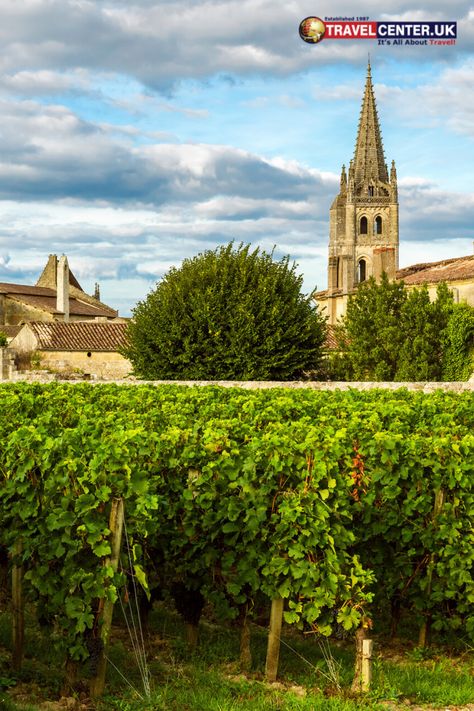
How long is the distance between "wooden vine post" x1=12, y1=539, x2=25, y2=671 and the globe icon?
23871 mm

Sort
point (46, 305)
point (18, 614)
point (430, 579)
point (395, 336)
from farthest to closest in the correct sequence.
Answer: point (46, 305) → point (395, 336) → point (430, 579) → point (18, 614)

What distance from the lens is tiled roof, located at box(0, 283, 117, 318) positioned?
230 ft

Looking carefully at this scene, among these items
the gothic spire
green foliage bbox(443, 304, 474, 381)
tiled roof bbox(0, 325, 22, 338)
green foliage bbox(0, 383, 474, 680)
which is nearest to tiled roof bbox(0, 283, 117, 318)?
tiled roof bbox(0, 325, 22, 338)

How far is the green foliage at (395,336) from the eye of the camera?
39.9m

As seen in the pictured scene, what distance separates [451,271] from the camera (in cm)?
5066

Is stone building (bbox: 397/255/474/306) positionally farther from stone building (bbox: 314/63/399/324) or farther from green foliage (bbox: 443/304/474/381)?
stone building (bbox: 314/63/399/324)

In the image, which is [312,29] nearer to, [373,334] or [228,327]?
[228,327]

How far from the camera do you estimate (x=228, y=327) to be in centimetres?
3584

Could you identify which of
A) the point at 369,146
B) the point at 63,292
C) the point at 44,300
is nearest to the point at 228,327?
the point at 63,292

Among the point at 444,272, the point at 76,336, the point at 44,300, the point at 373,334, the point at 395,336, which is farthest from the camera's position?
the point at 44,300

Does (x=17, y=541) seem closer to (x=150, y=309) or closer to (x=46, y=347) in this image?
(x=150, y=309)

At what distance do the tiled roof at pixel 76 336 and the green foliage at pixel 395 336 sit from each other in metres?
11.4

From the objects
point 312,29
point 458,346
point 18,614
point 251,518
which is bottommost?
point 18,614

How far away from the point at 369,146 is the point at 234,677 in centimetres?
10019
